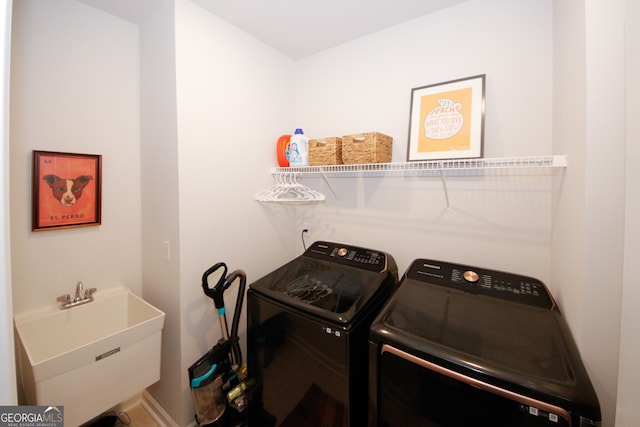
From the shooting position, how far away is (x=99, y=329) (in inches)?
62.0

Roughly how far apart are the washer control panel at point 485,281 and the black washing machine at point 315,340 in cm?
22

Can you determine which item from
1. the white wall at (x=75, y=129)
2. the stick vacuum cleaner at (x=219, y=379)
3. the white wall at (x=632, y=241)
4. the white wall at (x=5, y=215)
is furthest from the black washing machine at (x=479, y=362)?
the white wall at (x=75, y=129)

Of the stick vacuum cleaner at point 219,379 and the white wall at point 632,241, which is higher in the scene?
the white wall at point 632,241

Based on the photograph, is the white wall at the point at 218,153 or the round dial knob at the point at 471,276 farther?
the white wall at the point at 218,153

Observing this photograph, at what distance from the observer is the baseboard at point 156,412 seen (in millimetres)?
1623

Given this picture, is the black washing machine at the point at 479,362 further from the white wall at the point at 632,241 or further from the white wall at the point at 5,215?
the white wall at the point at 5,215

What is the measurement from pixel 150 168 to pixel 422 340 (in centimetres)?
185

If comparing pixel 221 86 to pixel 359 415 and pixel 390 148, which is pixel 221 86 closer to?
pixel 390 148

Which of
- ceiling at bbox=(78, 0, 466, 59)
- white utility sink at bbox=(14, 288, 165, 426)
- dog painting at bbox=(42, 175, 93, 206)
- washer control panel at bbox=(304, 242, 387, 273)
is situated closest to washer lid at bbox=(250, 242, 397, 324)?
washer control panel at bbox=(304, 242, 387, 273)

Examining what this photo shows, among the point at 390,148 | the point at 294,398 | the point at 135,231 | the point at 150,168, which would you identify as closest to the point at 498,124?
the point at 390,148

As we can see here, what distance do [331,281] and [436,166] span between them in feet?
3.00

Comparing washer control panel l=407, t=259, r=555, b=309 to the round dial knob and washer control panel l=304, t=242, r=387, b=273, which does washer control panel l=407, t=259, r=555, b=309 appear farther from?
washer control panel l=304, t=242, r=387, b=273

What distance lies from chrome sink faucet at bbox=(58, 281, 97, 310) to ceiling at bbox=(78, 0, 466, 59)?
173cm

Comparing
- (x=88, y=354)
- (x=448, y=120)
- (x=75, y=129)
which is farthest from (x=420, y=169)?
(x=75, y=129)
